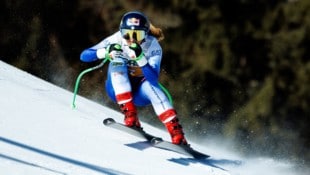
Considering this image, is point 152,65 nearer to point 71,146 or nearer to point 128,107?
point 128,107

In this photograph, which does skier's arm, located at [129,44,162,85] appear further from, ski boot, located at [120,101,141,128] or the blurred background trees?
the blurred background trees

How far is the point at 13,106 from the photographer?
515 cm

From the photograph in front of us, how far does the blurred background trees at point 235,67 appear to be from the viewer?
14422mm

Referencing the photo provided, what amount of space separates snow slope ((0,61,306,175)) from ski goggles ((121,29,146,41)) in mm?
686

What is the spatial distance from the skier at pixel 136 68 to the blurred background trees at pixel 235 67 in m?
8.63

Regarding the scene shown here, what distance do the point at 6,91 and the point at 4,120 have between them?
3.59ft

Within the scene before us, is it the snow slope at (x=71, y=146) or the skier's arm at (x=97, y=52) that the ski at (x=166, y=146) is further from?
the skier's arm at (x=97, y=52)

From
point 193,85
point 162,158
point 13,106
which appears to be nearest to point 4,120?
point 13,106

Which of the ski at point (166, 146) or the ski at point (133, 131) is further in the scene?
the ski at point (133, 131)

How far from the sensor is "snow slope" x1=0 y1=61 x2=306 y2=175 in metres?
3.82

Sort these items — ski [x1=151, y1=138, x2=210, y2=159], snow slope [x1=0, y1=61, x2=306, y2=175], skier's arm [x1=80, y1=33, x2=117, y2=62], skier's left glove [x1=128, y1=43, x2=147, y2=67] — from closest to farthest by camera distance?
1. snow slope [x1=0, y1=61, x2=306, y2=175]
2. skier's left glove [x1=128, y1=43, x2=147, y2=67]
3. ski [x1=151, y1=138, x2=210, y2=159]
4. skier's arm [x1=80, y1=33, x2=117, y2=62]

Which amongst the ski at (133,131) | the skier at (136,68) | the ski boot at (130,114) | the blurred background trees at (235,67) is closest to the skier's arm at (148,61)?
the skier at (136,68)

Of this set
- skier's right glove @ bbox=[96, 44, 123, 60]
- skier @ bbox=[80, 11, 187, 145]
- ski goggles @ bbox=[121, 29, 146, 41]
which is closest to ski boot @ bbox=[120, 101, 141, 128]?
skier @ bbox=[80, 11, 187, 145]

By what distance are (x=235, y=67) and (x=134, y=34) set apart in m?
9.70
